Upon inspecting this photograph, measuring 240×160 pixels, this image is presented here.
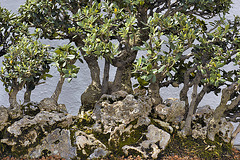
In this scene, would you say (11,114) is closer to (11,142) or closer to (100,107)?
(11,142)

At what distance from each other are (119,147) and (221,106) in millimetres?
1025

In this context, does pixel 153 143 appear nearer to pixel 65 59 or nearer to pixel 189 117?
pixel 189 117

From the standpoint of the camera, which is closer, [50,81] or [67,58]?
[67,58]

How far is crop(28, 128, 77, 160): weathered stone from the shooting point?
2.47 meters

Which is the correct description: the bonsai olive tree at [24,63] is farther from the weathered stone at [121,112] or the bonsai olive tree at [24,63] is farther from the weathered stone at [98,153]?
the weathered stone at [98,153]

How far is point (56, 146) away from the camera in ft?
8.23

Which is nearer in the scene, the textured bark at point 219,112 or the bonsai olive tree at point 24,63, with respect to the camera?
the bonsai olive tree at point 24,63

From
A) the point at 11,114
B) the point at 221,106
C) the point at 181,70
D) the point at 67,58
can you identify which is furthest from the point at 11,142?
the point at 221,106

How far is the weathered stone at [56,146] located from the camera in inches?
97.3

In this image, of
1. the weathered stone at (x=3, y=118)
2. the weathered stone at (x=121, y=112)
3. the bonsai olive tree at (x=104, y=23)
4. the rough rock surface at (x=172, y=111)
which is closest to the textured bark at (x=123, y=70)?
the bonsai olive tree at (x=104, y=23)

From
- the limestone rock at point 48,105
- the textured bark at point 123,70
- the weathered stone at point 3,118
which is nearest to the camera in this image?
the weathered stone at point 3,118

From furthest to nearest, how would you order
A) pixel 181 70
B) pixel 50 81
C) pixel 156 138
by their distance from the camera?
pixel 50 81
pixel 181 70
pixel 156 138

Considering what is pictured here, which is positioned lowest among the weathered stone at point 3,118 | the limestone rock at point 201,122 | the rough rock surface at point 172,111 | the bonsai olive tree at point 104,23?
the limestone rock at point 201,122

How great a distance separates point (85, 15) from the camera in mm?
2477
